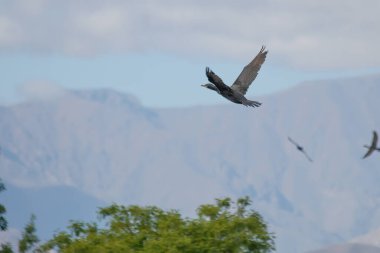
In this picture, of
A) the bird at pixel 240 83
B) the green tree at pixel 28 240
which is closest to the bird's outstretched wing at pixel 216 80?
the bird at pixel 240 83

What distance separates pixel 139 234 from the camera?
67875mm

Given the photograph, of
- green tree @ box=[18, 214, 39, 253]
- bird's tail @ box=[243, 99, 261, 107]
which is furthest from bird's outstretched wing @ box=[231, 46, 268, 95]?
green tree @ box=[18, 214, 39, 253]

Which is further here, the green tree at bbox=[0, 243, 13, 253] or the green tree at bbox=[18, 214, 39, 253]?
the green tree at bbox=[0, 243, 13, 253]

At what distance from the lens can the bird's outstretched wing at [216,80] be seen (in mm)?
27125

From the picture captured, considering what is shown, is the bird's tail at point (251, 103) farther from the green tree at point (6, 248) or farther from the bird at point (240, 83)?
the green tree at point (6, 248)

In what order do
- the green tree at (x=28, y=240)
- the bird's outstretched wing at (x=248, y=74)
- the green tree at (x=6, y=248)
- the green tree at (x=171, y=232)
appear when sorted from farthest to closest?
the green tree at (x=6, y=248), the green tree at (x=28, y=240), the green tree at (x=171, y=232), the bird's outstretched wing at (x=248, y=74)

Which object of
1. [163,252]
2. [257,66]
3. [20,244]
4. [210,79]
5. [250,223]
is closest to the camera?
[210,79]

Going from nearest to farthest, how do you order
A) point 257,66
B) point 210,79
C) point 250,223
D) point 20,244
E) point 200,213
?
point 210,79 → point 257,66 → point 250,223 → point 200,213 → point 20,244

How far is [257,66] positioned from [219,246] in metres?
32.7

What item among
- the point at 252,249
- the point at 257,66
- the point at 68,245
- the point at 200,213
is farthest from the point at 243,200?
the point at 257,66

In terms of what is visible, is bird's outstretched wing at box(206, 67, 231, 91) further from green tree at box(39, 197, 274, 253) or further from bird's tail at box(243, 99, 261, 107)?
green tree at box(39, 197, 274, 253)

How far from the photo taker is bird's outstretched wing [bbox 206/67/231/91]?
89.0 ft

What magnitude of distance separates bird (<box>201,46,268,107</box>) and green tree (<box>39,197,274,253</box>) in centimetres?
3033

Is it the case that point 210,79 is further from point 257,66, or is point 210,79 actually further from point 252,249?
point 252,249
